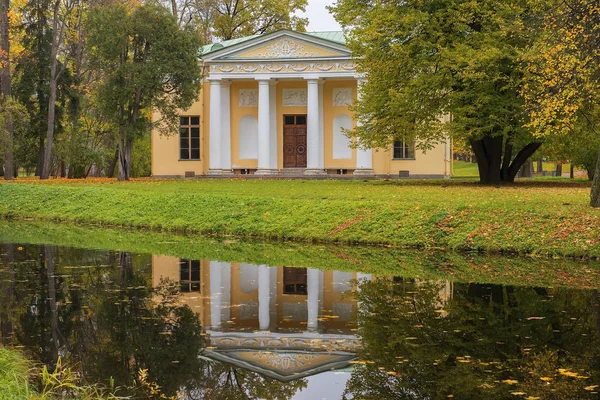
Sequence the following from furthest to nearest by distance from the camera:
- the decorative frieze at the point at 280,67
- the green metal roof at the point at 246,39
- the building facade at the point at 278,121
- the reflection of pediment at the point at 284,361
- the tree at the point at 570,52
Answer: the green metal roof at the point at 246,39, the building facade at the point at 278,121, the decorative frieze at the point at 280,67, the tree at the point at 570,52, the reflection of pediment at the point at 284,361

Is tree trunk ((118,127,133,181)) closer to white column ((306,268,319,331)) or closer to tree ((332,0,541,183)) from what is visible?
tree ((332,0,541,183))

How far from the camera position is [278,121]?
47125mm

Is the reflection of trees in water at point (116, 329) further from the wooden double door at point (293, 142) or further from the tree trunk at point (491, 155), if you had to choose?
the wooden double door at point (293, 142)

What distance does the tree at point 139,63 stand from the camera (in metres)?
37.7

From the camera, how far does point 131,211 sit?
26078 mm

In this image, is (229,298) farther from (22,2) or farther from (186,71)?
(22,2)

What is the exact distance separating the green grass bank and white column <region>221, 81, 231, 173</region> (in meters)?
16.0

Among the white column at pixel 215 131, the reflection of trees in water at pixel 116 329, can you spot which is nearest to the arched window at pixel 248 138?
the white column at pixel 215 131

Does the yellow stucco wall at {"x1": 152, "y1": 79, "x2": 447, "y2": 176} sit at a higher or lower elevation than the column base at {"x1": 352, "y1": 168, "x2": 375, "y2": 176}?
higher

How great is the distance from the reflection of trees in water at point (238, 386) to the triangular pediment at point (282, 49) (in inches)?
1461

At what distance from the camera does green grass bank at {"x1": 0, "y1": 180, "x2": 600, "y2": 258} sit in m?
17.9

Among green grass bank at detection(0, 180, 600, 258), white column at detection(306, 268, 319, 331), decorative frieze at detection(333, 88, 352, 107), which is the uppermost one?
decorative frieze at detection(333, 88, 352, 107)

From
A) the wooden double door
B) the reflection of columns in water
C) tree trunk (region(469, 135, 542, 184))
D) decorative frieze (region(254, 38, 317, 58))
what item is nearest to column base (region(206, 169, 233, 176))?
the wooden double door

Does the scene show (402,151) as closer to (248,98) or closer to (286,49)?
(286,49)
